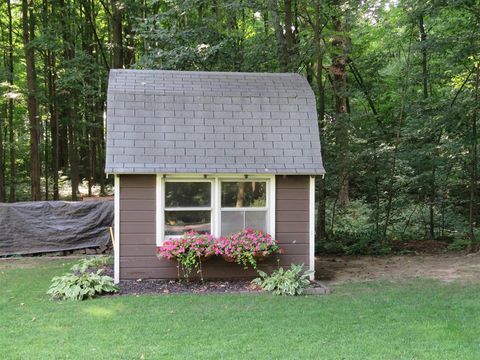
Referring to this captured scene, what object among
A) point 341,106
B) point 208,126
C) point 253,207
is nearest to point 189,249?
point 253,207

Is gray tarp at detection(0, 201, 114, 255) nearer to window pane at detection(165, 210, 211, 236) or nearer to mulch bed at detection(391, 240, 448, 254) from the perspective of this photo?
window pane at detection(165, 210, 211, 236)

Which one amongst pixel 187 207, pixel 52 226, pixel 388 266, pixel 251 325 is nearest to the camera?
pixel 251 325

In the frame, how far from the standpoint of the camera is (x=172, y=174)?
8039 millimetres

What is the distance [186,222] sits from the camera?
825 cm

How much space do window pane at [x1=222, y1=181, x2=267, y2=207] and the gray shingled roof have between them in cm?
43

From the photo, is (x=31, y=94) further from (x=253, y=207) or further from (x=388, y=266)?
(x=388, y=266)

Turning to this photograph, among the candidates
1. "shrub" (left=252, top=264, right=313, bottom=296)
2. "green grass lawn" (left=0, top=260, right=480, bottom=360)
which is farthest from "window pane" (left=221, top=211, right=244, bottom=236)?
"green grass lawn" (left=0, top=260, right=480, bottom=360)

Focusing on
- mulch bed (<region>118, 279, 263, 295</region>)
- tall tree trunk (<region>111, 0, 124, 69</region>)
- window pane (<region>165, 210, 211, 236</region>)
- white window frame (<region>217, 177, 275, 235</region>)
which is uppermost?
tall tree trunk (<region>111, 0, 124, 69</region>)

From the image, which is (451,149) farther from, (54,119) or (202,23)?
(54,119)

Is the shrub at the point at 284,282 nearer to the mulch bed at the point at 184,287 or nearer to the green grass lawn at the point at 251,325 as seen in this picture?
the mulch bed at the point at 184,287

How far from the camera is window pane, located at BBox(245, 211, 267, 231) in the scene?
27.5ft

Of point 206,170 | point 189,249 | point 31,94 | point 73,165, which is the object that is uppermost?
point 31,94

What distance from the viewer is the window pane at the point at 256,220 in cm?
838

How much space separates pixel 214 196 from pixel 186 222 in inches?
26.5
